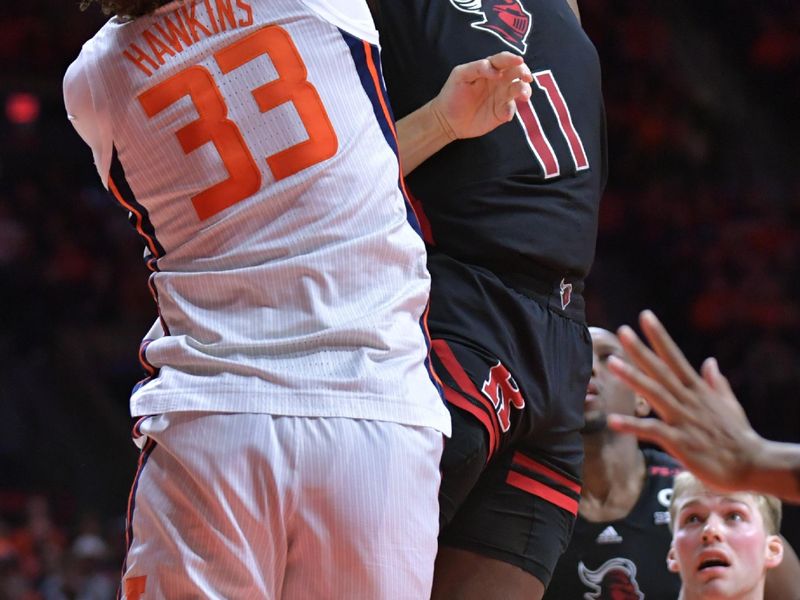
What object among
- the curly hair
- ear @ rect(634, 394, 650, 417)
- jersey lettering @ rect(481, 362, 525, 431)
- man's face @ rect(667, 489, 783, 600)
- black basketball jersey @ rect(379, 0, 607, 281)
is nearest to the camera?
the curly hair

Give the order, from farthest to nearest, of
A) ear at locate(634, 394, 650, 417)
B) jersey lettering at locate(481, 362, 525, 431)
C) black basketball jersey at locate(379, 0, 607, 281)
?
ear at locate(634, 394, 650, 417), black basketball jersey at locate(379, 0, 607, 281), jersey lettering at locate(481, 362, 525, 431)

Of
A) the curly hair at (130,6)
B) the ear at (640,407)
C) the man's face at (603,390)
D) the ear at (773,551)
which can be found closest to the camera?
the curly hair at (130,6)

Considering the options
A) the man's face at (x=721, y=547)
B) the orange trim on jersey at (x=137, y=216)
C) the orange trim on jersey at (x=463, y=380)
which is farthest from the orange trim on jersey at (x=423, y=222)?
the man's face at (x=721, y=547)

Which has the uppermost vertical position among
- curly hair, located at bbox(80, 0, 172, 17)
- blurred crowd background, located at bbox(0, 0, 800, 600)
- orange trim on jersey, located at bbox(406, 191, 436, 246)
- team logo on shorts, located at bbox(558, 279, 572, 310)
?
curly hair, located at bbox(80, 0, 172, 17)

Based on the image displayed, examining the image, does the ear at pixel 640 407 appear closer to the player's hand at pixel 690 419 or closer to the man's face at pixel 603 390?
the man's face at pixel 603 390

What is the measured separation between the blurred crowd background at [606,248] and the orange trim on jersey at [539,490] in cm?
604

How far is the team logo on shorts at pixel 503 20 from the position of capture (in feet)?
9.21

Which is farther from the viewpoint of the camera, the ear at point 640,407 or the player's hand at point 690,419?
the ear at point 640,407

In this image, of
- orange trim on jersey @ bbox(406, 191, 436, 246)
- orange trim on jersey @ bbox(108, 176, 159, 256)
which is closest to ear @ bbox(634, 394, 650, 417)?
orange trim on jersey @ bbox(406, 191, 436, 246)

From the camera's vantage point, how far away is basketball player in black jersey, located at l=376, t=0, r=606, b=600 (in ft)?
8.56

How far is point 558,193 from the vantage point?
2.76 metres

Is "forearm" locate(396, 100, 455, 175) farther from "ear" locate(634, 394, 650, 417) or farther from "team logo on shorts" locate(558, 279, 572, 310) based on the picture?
"ear" locate(634, 394, 650, 417)

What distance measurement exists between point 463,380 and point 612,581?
292cm

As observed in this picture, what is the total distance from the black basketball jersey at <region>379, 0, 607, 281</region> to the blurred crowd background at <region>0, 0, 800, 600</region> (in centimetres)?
623
